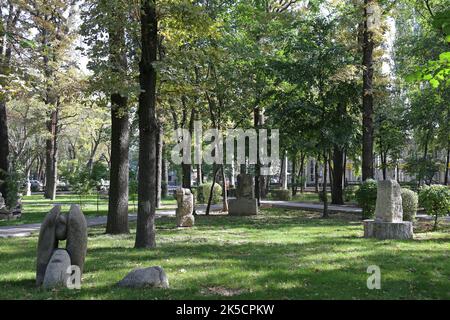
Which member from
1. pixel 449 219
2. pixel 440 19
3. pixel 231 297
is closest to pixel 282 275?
pixel 231 297

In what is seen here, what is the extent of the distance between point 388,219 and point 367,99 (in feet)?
27.6

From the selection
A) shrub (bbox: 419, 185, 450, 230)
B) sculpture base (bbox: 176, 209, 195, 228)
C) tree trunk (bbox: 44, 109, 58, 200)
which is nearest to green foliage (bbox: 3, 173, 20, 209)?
sculpture base (bbox: 176, 209, 195, 228)

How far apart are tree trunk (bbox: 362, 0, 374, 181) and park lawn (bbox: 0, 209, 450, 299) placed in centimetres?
609

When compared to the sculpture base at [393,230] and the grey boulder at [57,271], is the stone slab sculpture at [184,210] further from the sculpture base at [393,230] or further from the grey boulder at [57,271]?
the grey boulder at [57,271]

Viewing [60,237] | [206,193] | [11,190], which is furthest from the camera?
[206,193]

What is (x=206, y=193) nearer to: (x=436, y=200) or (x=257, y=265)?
(x=436, y=200)

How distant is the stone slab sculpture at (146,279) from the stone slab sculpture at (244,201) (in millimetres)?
14553

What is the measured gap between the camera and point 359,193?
1695 centimetres

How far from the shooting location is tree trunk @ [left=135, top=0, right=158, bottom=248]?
10336mm

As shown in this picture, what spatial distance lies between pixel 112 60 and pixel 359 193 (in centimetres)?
974

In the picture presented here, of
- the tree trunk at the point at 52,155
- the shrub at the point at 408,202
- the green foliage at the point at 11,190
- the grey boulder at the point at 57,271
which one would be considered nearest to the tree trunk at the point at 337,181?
the shrub at the point at 408,202

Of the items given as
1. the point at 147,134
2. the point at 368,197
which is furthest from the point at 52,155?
the point at 147,134

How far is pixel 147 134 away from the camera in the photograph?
10453mm
